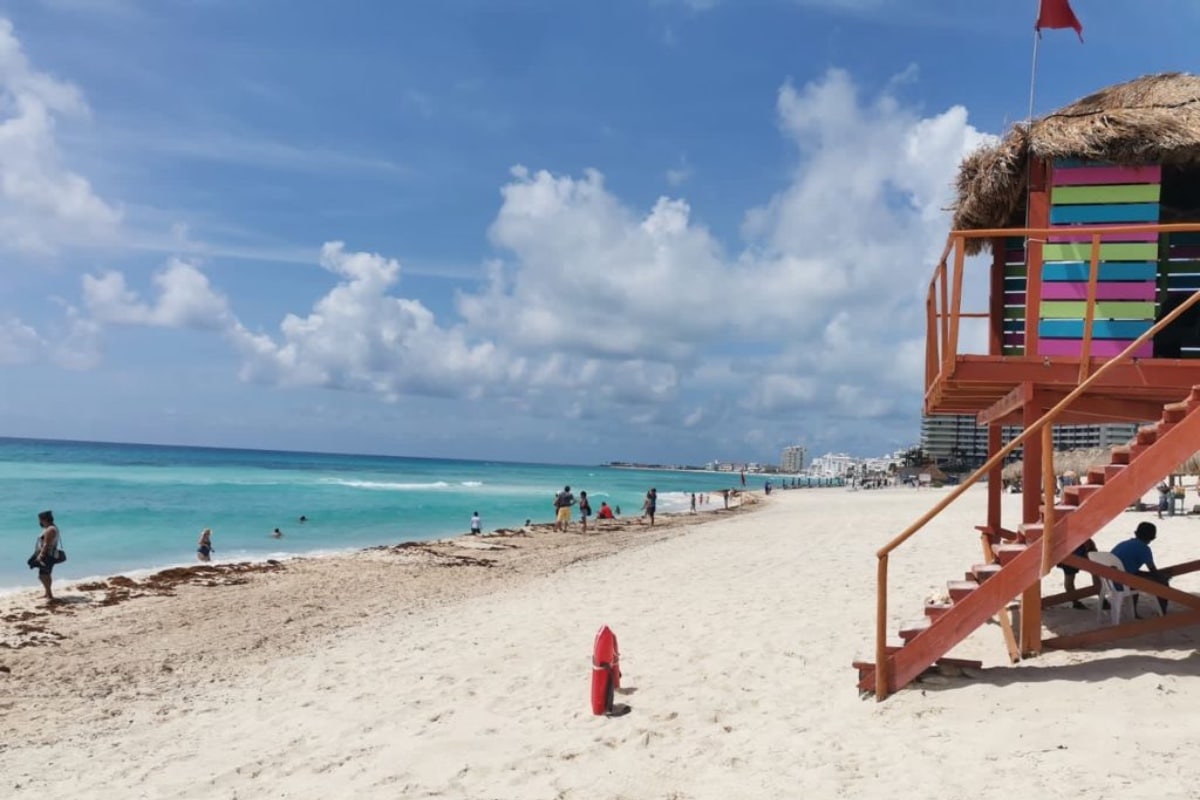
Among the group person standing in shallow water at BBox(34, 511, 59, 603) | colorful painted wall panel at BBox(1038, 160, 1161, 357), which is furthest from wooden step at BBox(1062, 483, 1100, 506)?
person standing in shallow water at BBox(34, 511, 59, 603)

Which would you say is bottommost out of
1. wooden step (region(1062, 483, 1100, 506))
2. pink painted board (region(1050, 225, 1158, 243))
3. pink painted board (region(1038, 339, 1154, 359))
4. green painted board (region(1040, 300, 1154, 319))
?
wooden step (region(1062, 483, 1100, 506))

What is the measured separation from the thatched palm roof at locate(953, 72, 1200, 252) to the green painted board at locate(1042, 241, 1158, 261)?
75 cm

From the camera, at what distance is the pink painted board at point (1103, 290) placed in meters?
7.50

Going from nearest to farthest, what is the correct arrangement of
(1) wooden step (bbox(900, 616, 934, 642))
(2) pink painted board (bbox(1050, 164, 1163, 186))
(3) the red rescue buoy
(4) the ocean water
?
(1) wooden step (bbox(900, 616, 934, 642)), (3) the red rescue buoy, (2) pink painted board (bbox(1050, 164, 1163, 186)), (4) the ocean water

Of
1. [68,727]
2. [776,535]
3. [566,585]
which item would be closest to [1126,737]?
[68,727]

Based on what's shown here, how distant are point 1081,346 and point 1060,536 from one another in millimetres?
2192

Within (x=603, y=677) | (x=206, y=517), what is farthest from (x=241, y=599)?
(x=206, y=517)

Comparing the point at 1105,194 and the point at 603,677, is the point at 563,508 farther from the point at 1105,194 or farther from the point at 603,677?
the point at 1105,194

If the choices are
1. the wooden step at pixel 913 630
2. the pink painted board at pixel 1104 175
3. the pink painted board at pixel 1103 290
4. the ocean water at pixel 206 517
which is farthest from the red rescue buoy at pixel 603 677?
the ocean water at pixel 206 517

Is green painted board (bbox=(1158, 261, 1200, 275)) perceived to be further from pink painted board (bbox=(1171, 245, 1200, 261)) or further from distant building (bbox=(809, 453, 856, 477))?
distant building (bbox=(809, 453, 856, 477))

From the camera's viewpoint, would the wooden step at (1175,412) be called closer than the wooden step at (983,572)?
Yes

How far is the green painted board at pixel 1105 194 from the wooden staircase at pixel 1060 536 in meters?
2.32

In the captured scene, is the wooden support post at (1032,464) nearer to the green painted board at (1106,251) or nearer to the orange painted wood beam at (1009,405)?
the orange painted wood beam at (1009,405)

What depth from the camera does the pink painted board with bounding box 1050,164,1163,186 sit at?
7.58 meters
